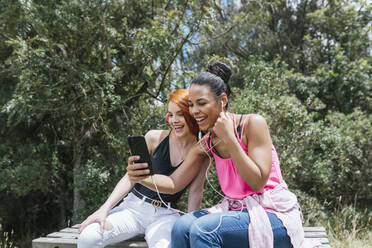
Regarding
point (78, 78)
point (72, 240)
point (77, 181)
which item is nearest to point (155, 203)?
point (72, 240)

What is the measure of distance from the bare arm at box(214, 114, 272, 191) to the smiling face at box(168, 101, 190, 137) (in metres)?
0.62

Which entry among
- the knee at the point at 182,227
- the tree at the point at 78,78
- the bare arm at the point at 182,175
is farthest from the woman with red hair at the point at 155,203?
the tree at the point at 78,78

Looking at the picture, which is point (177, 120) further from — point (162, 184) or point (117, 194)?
point (117, 194)

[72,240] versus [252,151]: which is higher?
[252,151]

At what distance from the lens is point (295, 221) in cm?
215

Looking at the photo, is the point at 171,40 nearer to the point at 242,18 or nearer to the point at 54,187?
the point at 242,18

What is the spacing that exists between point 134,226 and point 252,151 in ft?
3.61

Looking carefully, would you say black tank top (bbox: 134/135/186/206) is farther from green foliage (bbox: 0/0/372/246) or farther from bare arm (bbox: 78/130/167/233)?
green foliage (bbox: 0/0/372/246)

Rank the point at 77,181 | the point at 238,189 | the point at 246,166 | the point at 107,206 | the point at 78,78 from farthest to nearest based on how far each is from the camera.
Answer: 1. the point at 77,181
2. the point at 78,78
3. the point at 107,206
4. the point at 238,189
5. the point at 246,166

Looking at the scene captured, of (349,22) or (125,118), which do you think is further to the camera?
(349,22)

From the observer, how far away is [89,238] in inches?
95.8

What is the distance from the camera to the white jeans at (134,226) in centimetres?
245

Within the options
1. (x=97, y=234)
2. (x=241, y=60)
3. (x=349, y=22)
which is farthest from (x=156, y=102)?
(x=349, y=22)

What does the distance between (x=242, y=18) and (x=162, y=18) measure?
127 centimetres
